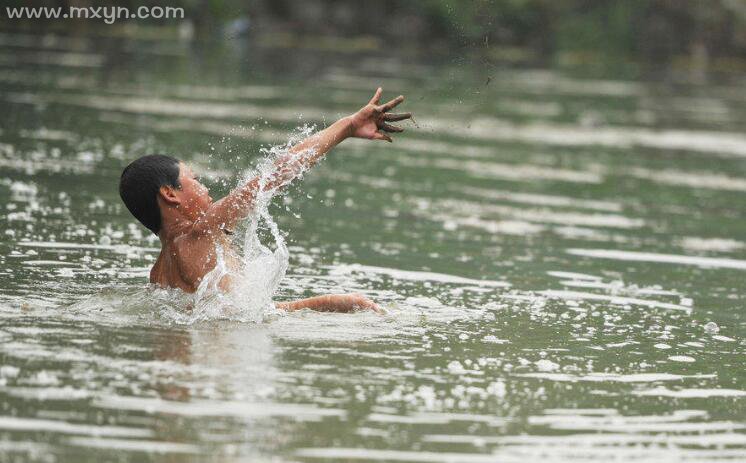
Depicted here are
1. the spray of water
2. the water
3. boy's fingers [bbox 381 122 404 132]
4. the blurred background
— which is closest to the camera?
the water

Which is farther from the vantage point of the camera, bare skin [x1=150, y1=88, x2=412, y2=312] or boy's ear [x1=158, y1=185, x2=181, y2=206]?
boy's ear [x1=158, y1=185, x2=181, y2=206]

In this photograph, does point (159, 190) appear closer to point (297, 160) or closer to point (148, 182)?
point (148, 182)

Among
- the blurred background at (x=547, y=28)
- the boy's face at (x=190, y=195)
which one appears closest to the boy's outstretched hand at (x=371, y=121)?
the boy's face at (x=190, y=195)

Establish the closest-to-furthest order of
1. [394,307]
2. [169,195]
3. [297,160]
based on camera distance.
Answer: [297,160]
[169,195]
[394,307]

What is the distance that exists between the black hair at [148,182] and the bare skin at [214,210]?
0.15 ft

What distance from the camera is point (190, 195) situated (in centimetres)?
940

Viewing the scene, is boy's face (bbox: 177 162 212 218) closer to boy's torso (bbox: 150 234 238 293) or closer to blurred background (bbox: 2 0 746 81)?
boy's torso (bbox: 150 234 238 293)

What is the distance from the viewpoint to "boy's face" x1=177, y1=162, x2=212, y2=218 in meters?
9.37

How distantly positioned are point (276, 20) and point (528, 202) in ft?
157

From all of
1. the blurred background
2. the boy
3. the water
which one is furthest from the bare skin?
the blurred background

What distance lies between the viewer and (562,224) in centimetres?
1502

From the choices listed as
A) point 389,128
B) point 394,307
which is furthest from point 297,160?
point 394,307

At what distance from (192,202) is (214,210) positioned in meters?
0.22

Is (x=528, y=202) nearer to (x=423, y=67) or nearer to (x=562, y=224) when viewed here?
Result: (x=562, y=224)
